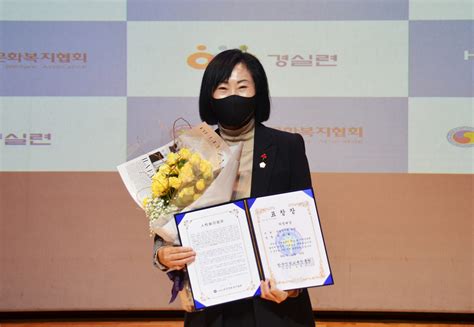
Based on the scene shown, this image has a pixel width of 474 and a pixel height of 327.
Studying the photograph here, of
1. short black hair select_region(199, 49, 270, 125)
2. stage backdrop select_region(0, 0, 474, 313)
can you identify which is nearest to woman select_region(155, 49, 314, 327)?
short black hair select_region(199, 49, 270, 125)

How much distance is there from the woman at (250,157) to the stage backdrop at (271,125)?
2.02m

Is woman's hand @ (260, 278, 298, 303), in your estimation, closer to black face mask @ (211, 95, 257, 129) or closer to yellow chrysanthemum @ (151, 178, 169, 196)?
yellow chrysanthemum @ (151, 178, 169, 196)

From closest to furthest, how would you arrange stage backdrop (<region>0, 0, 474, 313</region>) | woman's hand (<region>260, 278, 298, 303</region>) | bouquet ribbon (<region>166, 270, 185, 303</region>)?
woman's hand (<region>260, 278, 298, 303</region>), bouquet ribbon (<region>166, 270, 185, 303</region>), stage backdrop (<region>0, 0, 474, 313</region>)

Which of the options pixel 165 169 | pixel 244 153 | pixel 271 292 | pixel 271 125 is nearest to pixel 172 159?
pixel 165 169

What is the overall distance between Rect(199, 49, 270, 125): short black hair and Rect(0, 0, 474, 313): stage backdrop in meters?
2.00

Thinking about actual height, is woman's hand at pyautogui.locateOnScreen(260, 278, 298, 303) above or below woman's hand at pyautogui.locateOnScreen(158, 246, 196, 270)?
below

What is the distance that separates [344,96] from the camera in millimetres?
3592

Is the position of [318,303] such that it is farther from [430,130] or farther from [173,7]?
[173,7]

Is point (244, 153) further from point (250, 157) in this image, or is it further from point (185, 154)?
point (185, 154)

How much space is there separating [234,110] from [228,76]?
10cm

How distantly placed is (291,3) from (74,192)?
1.94 m

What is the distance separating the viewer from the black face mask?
1550mm

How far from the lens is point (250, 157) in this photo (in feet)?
5.12

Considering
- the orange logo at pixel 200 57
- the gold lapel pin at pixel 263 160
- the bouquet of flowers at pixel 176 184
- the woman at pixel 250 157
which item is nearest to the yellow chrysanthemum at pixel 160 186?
the bouquet of flowers at pixel 176 184
